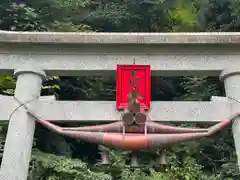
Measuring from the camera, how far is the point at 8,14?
288 inches

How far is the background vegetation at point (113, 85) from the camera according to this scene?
18.9ft

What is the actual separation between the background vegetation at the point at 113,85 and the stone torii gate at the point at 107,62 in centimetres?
133

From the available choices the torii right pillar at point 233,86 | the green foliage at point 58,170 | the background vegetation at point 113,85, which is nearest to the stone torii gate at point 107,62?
the torii right pillar at point 233,86

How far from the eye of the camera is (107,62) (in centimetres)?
378

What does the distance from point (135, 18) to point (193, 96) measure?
96.1 inches

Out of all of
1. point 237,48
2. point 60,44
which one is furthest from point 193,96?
point 60,44

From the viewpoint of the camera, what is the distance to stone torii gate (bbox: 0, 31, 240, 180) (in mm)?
3543

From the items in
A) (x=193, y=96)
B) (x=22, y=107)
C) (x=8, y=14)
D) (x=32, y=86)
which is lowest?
(x=22, y=107)

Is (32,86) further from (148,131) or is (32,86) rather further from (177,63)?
(177,63)

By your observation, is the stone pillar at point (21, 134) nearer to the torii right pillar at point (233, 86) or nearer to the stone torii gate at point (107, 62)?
the stone torii gate at point (107, 62)

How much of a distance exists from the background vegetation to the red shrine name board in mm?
1691

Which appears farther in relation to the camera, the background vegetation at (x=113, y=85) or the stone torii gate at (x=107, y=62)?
the background vegetation at (x=113, y=85)

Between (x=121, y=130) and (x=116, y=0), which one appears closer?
(x=121, y=130)

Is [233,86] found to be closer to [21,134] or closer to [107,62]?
[107,62]
